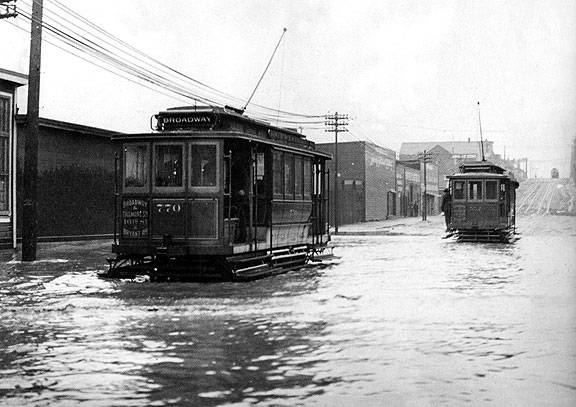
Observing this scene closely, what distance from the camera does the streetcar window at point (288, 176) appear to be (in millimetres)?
17359

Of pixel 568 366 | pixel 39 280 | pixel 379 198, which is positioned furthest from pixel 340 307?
pixel 379 198

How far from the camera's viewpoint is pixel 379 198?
66.0 metres

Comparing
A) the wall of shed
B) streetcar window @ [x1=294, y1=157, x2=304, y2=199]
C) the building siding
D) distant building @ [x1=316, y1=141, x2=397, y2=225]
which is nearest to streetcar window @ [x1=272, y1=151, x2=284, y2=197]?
streetcar window @ [x1=294, y1=157, x2=304, y2=199]

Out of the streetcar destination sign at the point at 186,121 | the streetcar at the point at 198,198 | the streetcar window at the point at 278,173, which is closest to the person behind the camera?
the streetcar at the point at 198,198

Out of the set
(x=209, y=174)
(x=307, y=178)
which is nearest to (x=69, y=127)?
(x=307, y=178)

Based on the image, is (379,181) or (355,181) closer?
(355,181)

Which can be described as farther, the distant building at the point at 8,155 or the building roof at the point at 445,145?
the building roof at the point at 445,145

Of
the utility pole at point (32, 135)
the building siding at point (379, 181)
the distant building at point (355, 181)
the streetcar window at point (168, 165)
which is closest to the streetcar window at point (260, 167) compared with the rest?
the streetcar window at point (168, 165)

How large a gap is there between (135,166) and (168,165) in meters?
0.72

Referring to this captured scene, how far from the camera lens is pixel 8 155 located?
888 inches

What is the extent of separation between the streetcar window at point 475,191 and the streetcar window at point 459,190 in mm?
282

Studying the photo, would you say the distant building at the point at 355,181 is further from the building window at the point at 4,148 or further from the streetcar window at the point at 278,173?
the streetcar window at the point at 278,173

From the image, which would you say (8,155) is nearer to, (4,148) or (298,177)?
(4,148)

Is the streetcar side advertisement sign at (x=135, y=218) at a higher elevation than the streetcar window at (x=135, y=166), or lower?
lower
